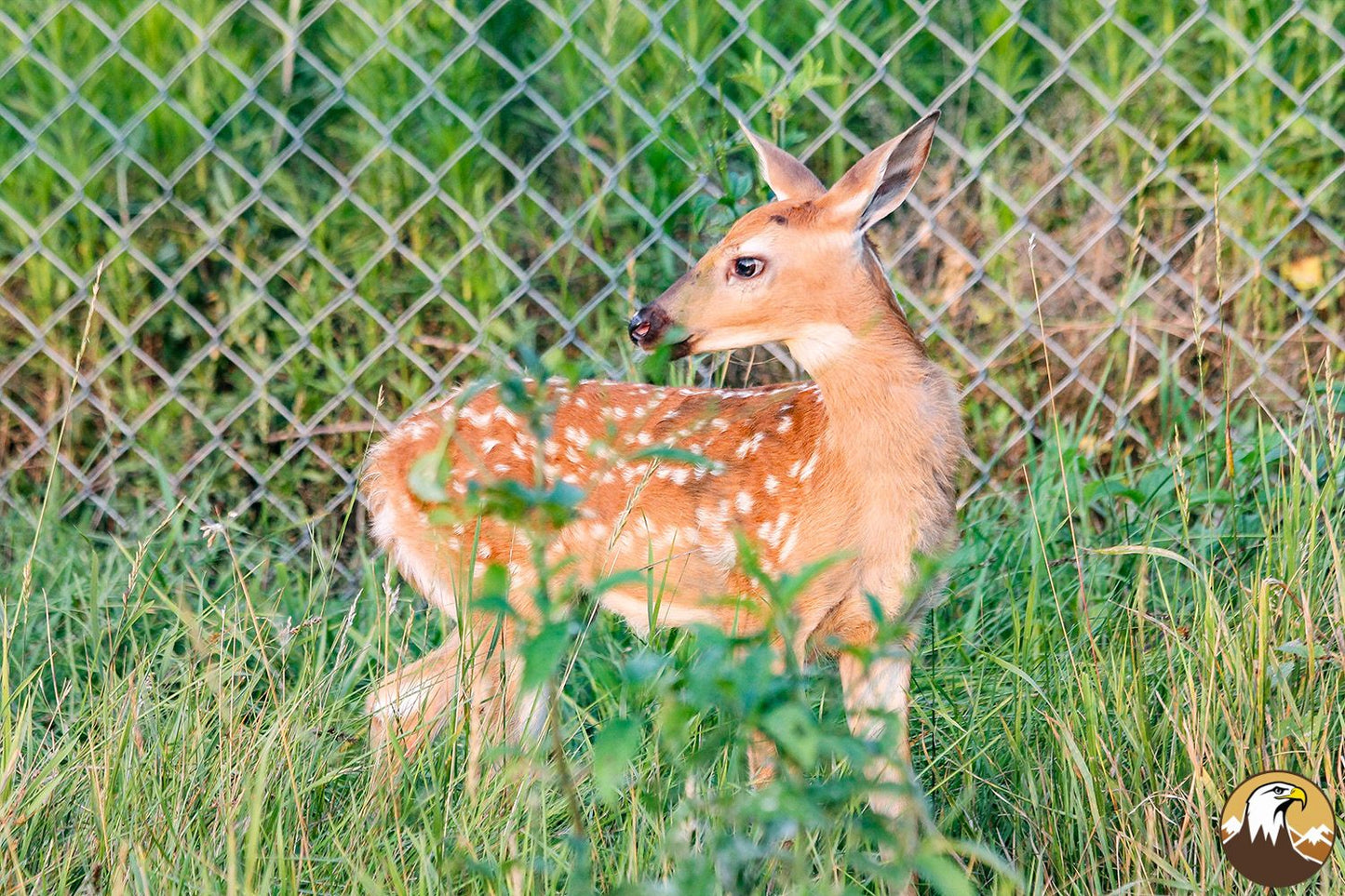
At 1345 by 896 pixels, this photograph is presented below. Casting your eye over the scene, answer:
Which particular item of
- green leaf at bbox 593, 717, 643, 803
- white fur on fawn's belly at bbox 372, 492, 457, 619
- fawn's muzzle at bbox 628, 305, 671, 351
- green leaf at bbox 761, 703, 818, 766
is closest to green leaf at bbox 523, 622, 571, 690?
green leaf at bbox 593, 717, 643, 803

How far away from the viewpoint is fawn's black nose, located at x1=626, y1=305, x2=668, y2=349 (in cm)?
295

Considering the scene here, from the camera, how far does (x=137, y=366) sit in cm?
429

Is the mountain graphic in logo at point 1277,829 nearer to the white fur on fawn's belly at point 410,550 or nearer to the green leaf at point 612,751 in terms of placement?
the green leaf at point 612,751

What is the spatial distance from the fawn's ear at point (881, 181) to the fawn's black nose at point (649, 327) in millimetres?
402

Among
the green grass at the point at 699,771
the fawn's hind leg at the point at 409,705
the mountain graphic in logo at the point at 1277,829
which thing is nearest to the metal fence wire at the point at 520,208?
the fawn's hind leg at the point at 409,705

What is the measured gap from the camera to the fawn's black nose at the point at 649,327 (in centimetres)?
295

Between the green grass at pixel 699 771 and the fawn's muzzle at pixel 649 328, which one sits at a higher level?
the fawn's muzzle at pixel 649 328

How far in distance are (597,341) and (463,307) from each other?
1.27 ft

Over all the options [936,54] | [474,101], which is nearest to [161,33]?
[474,101]

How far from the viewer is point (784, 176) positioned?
10.5 feet

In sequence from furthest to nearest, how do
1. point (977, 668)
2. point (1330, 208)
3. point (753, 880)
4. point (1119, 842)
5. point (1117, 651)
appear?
1. point (1330, 208)
2. point (977, 668)
3. point (1117, 651)
4. point (1119, 842)
5. point (753, 880)

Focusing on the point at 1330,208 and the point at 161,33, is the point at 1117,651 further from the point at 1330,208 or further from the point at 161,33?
the point at 161,33

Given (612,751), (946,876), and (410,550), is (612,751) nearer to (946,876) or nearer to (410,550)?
(946,876)

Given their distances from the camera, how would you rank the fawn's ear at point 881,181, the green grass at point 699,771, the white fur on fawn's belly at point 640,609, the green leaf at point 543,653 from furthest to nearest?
the white fur on fawn's belly at point 640,609
the fawn's ear at point 881,181
the green grass at point 699,771
the green leaf at point 543,653
